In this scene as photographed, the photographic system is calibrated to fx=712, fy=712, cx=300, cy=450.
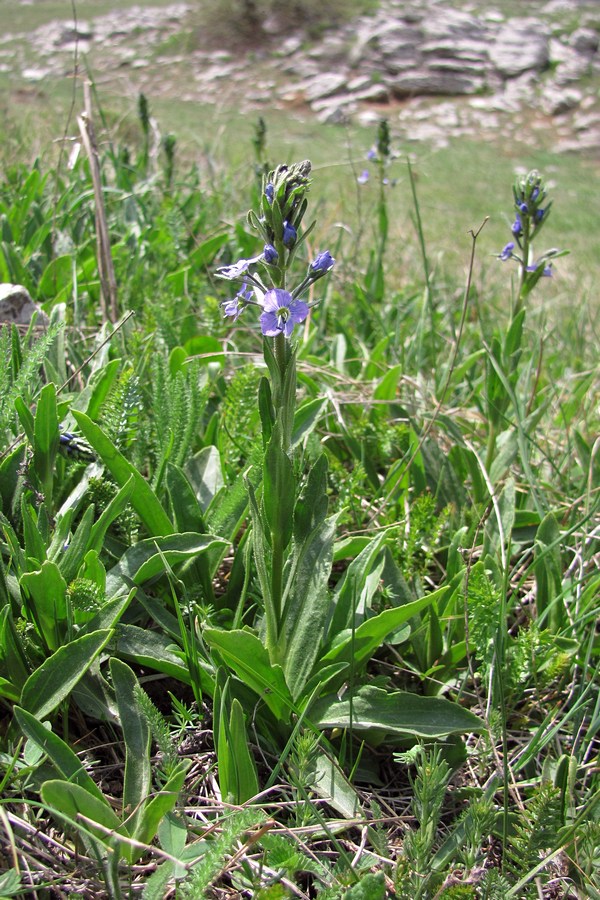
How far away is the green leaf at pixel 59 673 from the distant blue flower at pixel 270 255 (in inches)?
31.5

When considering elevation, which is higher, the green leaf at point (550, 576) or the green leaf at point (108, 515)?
the green leaf at point (108, 515)

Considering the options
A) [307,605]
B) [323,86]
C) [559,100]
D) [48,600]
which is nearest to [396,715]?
[307,605]

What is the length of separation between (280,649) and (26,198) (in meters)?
2.86

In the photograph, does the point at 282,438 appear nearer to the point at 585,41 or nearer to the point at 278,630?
the point at 278,630

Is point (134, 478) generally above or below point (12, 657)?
above

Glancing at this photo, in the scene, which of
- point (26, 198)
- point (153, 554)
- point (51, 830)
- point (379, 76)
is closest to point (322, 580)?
point (153, 554)

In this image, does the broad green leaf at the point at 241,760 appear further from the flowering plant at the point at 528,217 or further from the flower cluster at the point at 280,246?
the flowering plant at the point at 528,217

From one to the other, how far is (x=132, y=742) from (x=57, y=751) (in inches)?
5.7

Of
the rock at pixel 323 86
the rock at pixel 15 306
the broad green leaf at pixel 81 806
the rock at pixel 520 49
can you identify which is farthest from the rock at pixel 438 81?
the broad green leaf at pixel 81 806

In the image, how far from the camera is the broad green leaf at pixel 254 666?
141 centimetres

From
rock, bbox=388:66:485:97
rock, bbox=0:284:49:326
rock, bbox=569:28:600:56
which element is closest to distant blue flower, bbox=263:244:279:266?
rock, bbox=0:284:49:326

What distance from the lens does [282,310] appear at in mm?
1341

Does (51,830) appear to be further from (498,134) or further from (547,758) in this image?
(498,134)

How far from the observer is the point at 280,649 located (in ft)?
5.15
